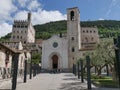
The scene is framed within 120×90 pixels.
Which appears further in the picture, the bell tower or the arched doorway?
the arched doorway

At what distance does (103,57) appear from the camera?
2545 cm

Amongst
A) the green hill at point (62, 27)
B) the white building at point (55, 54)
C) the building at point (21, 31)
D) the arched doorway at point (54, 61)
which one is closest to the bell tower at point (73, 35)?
the white building at point (55, 54)

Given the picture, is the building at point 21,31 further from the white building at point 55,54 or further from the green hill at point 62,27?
the white building at point 55,54

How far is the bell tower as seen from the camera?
195 feet

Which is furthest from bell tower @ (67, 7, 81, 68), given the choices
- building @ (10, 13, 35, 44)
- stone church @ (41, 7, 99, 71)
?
building @ (10, 13, 35, 44)

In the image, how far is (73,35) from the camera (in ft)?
198

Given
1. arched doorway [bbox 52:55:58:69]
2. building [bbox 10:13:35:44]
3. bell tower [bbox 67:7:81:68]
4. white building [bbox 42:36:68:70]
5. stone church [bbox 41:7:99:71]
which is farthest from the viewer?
building [bbox 10:13:35:44]

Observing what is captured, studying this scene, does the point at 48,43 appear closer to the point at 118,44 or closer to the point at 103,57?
the point at 103,57

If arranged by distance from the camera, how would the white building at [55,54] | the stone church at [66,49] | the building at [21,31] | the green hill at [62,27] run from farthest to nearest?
the green hill at [62,27]
the building at [21,31]
the white building at [55,54]
the stone church at [66,49]

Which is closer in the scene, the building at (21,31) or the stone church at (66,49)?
the stone church at (66,49)

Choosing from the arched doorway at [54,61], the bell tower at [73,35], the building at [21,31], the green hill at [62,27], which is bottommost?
the arched doorway at [54,61]

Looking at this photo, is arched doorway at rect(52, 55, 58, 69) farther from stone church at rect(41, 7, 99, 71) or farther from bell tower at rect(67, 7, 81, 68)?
bell tower at rect(67, 7, 81, 68)

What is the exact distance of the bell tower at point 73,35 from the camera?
59344mm

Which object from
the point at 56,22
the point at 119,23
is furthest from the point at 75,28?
the point at 56,22
